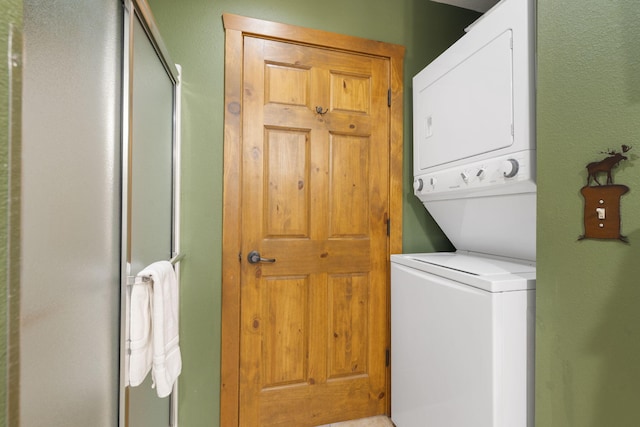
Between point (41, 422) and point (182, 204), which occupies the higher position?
point (182, 204)

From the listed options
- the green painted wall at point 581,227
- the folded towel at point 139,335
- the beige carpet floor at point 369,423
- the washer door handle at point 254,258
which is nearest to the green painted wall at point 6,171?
the folded towel at point 139,335

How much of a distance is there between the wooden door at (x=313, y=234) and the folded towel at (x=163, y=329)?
1.84ft

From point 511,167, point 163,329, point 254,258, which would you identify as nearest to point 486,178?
point 511,167

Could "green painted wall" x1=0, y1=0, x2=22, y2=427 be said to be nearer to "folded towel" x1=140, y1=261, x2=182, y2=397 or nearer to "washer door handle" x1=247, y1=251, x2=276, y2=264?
"folded towel" x1=140, y1=261, x2=182, y2=397

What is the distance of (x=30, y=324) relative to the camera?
1.59 feet

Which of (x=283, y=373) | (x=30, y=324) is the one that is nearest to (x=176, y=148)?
(x=30, y=324)

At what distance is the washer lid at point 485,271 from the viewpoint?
3.49ft

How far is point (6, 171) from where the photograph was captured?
333mm

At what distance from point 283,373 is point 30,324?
1.47 meters

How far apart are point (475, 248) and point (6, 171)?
1.88 meters

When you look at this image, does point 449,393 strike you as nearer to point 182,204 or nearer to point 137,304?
point 137,304

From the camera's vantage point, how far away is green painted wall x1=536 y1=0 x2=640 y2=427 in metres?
0.74

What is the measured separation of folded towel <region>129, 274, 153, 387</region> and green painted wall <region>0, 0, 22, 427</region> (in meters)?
0.58

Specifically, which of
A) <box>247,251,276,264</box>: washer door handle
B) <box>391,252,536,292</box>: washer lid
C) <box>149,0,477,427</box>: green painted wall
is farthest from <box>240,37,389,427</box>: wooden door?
<box>391,252,536,292</box>: washer lid
